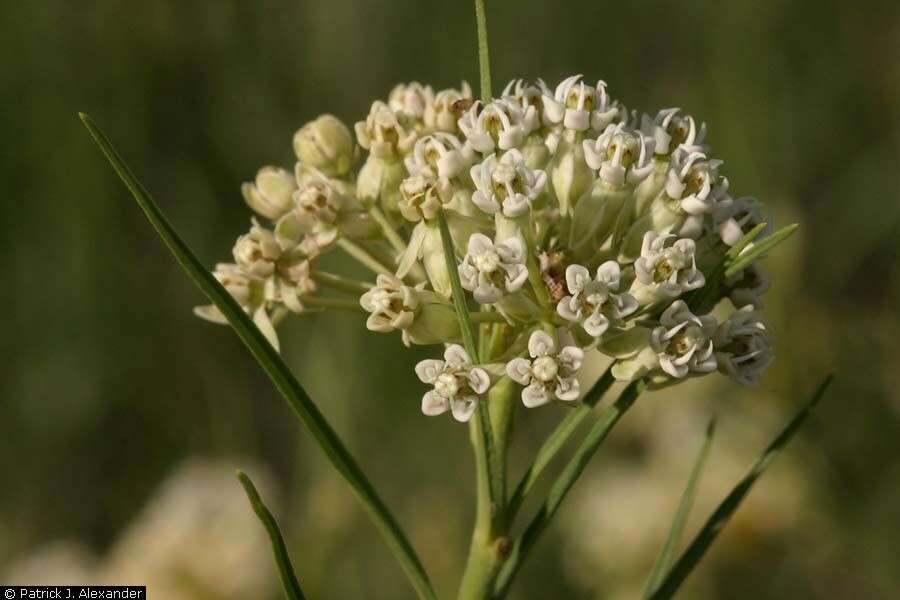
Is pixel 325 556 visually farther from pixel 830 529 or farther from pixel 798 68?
pixel 798 68

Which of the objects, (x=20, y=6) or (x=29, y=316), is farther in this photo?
(x=20, y=6)

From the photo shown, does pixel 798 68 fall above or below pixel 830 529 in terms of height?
above

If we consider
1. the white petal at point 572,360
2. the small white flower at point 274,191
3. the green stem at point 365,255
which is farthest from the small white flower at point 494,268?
the small white flower at point 274,191

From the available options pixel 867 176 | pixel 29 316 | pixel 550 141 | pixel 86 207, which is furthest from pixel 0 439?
pixel 867 176

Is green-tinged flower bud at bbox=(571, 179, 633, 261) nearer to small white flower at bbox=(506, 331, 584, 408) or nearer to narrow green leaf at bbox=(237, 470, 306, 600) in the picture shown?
small white flower at bbox=(506, 331, 584, 408)

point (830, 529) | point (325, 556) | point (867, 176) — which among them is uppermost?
point (867, 176)

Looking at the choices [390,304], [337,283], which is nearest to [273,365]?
[390,304]

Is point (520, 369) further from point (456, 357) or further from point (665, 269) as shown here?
point (665, 269)
